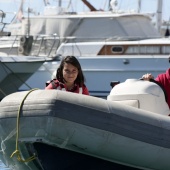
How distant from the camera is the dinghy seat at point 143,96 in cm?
736

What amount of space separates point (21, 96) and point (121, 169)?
1130 mm

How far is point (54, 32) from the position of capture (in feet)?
66.3

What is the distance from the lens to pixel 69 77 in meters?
7.03

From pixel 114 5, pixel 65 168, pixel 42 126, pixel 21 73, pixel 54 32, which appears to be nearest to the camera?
pixel 42 126

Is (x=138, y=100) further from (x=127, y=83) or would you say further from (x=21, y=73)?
(x=21, y=73)

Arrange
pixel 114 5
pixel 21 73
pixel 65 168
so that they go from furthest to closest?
pixel 114 5
pixel 21 73
pixel 65 168

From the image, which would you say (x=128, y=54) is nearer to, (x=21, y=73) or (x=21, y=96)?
(x=21, y=73)

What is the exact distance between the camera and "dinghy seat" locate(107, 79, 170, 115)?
24.1 feet

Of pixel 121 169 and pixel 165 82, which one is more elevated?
pixel 165 82

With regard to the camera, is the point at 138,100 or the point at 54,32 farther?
the point at 54,32

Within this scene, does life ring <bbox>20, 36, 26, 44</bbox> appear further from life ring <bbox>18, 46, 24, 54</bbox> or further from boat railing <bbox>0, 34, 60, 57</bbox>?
life ring <bbox>18, 46, 24, 54</bbox>

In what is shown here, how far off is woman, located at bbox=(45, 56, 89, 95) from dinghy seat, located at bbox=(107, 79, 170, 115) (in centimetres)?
41

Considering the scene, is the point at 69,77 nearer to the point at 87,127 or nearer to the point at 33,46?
the point at 87,127

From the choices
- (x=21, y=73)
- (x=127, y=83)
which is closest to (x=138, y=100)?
(x=127, y=83)
